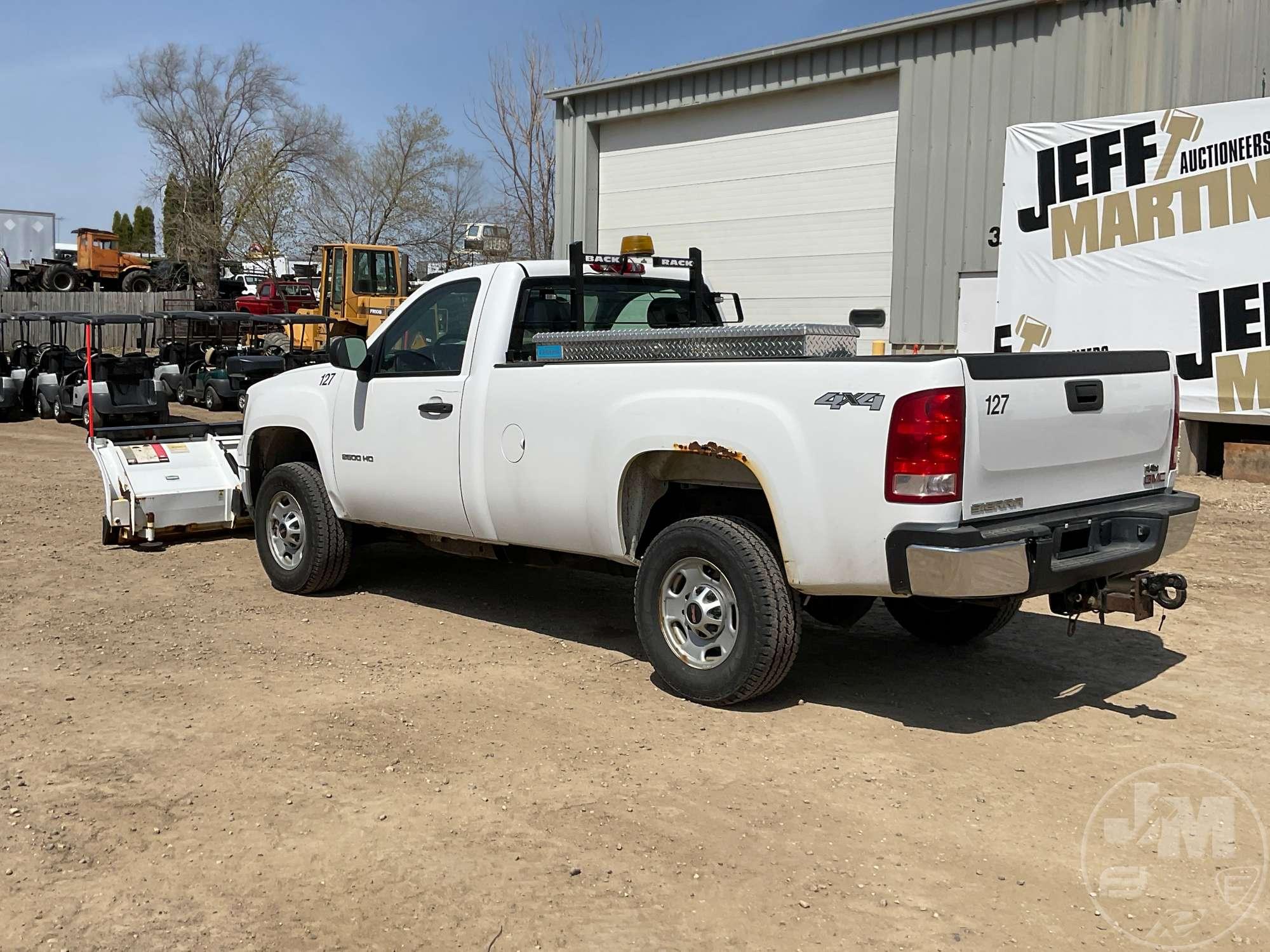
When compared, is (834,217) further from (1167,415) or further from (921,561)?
(921,561)

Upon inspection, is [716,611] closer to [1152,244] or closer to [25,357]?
[1152,244]

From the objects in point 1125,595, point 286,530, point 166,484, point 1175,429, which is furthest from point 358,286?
point 1125,595

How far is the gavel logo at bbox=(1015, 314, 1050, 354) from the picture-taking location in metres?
13.1

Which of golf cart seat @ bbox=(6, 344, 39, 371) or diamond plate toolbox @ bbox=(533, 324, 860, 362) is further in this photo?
golf cart seat @ bbox=(6, 344, 39, 371)

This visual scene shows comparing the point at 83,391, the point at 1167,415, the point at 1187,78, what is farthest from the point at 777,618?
the point at 83,391

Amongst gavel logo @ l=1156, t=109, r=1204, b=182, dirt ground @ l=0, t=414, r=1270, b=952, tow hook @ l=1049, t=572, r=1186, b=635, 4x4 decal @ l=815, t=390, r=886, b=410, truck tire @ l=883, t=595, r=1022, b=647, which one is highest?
gavel logo @ l=1156, t=109, r=1204, b=182

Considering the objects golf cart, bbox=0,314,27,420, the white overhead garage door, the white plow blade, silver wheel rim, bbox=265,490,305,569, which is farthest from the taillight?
golf cart, bbox=0,314,27,420

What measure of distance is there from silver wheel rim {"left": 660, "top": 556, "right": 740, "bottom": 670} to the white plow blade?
4830mm

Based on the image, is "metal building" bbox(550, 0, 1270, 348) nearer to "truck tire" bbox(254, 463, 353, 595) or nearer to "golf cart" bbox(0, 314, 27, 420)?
"truck tire" bbox(254, 463, 353, 595)

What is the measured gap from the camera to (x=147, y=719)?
5.25 metres

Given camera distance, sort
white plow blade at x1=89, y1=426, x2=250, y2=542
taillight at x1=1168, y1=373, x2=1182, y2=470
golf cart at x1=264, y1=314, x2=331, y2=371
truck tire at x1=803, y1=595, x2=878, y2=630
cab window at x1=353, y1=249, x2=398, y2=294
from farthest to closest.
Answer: cab window at x1=353, y1=249, x2=398, y2=294 → golf cart at x1=264, y1=314, x2=331, y2=371 → white plow blade at x1=89, y1=426, x2=250, y2=542 → truck tire at x1=803, y1=595, x2=878, y2=630 → taillight at x1=1168, y1=373, x2=1182, y2=470

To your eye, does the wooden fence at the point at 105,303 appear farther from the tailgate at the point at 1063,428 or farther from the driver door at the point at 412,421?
the tailgate at the point at 1063,428

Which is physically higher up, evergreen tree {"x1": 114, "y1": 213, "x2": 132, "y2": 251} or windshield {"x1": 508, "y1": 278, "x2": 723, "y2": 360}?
evergreen tree {"x1": 114, "y1": 213, "x2": 132, "y2": 251}

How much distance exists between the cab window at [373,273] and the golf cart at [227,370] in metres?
4.51
